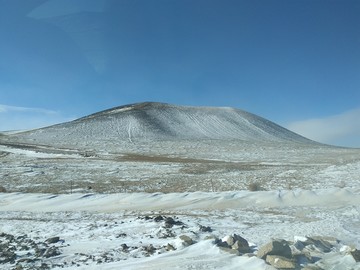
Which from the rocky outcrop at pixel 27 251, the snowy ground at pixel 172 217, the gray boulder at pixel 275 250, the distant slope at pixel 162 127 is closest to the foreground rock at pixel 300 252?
the gray boulder at pixel 275 250

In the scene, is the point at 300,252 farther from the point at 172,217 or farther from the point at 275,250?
the point at 172,217

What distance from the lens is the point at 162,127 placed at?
114875 millimetres

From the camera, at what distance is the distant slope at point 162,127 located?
99.4m

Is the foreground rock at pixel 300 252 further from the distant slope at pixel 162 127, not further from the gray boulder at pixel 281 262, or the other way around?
the distant slope at pixel 162 127

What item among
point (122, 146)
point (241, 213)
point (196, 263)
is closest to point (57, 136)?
point (122, 146)

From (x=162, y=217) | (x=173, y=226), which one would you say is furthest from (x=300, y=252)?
(x=162, y=217)

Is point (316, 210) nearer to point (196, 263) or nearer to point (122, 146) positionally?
point (196, 263)

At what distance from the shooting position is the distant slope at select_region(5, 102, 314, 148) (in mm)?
99438

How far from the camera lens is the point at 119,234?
45.0ft

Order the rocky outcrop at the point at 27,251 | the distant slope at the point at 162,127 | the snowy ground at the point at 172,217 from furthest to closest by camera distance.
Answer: the distant slope at the point at 162,127 < the snowy ground at the point at 172,217 < the rocky outcrop at the point at 27,251

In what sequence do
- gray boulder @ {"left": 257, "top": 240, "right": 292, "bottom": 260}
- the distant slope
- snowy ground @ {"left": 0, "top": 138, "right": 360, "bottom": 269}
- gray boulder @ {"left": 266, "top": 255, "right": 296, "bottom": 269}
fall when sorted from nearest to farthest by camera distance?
gray boulder @ {"left": 266, "top": 255, "right": 296, "bottom": 269}, gray boulder @ {"left": 257, "top": 240, "right": 292, "bottom": 260}, snowy ground @ {"left": 0, "top": 138, "right": 360, "bottom": 269}, the distant slope

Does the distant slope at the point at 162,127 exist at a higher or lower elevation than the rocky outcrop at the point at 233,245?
higher

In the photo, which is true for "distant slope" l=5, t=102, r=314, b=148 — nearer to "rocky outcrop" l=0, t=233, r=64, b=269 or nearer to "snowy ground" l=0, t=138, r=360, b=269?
"snowy ground" l=0, t=138, r=360, b=269

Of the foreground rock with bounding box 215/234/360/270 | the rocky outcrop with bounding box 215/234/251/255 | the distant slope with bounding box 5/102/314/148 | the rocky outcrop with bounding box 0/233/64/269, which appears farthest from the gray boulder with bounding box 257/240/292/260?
the distant slope with bounding box 5/102/314/148
